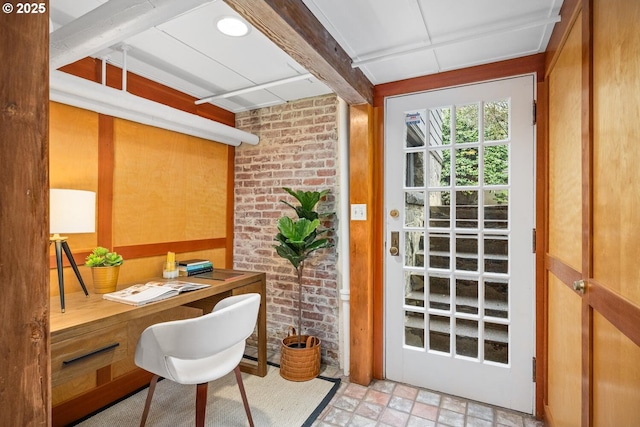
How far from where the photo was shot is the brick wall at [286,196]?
8.77ft

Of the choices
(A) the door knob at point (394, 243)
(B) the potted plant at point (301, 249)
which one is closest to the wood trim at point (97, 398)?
(B) the potted plant at point (301, 249)

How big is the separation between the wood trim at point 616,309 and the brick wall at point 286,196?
177 cm

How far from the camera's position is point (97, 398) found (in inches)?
81.1

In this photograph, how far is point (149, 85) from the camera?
7.79ft

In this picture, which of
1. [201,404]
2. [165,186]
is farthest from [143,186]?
[201,404]

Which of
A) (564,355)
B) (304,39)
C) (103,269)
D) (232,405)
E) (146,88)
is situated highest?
(146,88)

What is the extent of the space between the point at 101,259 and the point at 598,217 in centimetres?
243

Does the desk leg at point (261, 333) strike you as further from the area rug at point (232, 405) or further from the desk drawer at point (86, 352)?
the desk drawer at point (86, 352)

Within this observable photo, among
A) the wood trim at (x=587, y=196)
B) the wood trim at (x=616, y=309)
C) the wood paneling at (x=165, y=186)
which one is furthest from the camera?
the wood paneling at (x=165, y=186)

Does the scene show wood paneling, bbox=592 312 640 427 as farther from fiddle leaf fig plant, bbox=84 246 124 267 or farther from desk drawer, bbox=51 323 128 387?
fiddle leaf fig plant, bbox=84 246 124 267

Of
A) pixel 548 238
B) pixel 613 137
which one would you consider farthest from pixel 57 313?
pixel 548 238

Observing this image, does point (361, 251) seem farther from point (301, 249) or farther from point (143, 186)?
point (143, 186)

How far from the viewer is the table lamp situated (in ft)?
5.45

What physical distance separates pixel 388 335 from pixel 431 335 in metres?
0.31
